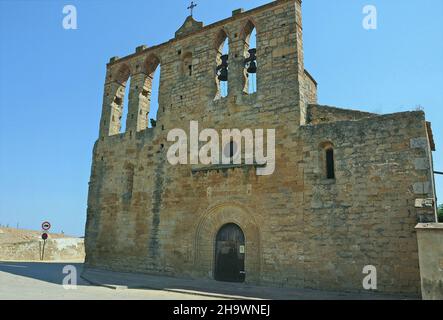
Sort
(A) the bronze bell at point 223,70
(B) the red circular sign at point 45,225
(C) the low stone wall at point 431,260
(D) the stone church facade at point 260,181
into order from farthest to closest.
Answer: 1. (B) the red circular sign at point 45,225
2. (A) the bronze bell at point 223,70
3. (D) the stone church facade at point 260,181
4. (C) the low stone wall at point 431,260

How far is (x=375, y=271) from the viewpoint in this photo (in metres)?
8.40

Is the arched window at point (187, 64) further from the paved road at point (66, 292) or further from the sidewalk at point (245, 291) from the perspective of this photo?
the paved road at point (66, 292)

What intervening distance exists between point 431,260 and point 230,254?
223 inches

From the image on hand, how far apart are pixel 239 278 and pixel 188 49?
28.0 feet

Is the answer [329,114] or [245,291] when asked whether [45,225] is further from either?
[329,114]

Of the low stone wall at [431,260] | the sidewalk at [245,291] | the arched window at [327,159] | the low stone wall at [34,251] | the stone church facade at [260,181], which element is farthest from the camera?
the low stone wall at [34,251]

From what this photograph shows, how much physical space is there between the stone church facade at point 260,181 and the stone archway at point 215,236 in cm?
3

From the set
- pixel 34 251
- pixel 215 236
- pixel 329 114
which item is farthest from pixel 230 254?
pixel 34 251

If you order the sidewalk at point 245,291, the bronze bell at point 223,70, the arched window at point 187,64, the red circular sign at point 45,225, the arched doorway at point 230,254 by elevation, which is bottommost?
the sidewalk at point 245,291

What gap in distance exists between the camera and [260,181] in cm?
1045

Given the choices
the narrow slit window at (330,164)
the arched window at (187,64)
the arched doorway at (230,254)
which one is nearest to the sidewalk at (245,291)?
the arched doorway at (230,254)

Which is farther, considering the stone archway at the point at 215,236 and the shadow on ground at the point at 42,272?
the stone archway at the point at 215,236

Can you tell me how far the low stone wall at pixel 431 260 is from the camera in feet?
20.9

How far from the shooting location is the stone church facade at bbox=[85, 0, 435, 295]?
340 inches
